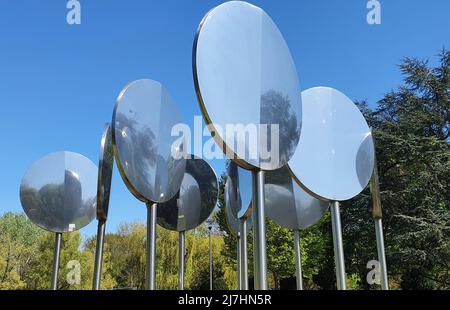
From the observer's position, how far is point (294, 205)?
345 inches

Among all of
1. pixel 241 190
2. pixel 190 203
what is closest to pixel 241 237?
pixel 241 190

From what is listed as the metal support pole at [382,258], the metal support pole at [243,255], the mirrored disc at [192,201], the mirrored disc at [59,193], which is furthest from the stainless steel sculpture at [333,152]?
the mirrored disc at [59,193]

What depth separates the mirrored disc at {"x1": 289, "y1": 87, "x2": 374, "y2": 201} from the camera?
23.0ft

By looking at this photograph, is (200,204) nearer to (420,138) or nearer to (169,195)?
(169,195)

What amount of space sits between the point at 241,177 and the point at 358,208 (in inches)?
654

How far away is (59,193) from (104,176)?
2777 mm

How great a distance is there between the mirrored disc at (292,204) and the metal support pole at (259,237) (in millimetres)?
4069

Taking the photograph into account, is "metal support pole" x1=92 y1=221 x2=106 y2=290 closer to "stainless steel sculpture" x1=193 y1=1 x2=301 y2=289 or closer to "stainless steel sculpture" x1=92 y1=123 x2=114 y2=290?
"stainless steel sculpture" x1=92 y1=123 x2=114 y2=290

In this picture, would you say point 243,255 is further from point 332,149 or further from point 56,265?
point 56,265

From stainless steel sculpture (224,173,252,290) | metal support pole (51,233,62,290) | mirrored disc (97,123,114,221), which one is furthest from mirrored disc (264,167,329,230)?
metal support pole (51,233,62,290)

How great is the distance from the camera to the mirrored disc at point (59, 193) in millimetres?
9086

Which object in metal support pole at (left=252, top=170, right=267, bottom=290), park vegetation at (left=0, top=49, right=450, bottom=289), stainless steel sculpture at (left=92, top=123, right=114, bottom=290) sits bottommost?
metal support pole at (left=252, top=170, right=267, bottom=290)

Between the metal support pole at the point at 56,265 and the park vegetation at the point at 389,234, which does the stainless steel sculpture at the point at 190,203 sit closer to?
the metal support pole at the point at 56,265

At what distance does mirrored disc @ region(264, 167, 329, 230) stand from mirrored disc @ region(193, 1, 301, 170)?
3.48 metres
